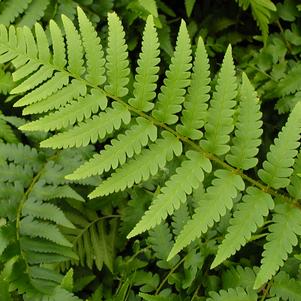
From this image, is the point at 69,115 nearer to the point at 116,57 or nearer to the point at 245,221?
the point at 116,57

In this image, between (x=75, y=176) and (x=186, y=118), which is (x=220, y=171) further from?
(x=75, y=176)

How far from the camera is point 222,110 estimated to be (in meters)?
1.91

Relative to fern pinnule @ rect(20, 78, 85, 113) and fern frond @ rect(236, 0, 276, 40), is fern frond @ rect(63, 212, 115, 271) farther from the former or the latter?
fern frond @ rect(236, 0, 276, 40)

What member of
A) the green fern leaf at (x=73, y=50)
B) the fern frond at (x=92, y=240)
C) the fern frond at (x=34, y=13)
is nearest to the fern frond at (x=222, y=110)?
the green fern leaf at (x=73, y=50)

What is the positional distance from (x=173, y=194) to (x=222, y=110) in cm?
32

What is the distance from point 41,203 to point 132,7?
962 millimetres

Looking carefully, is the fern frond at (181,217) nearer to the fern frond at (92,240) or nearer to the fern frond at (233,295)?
the fern frond at (233,295)

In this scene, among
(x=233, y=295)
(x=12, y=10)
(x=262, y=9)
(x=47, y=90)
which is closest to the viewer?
(x=47, y=90)

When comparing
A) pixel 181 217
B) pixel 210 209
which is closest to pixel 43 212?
pixel 181 217

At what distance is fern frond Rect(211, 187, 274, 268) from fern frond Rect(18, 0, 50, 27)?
138 centimetres

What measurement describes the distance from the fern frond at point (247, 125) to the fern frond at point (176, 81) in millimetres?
195

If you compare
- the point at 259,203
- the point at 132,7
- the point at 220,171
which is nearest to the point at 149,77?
the point at 220,171

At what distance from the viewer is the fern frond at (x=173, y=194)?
1827 millimetres

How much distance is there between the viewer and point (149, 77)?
6.36 ft
